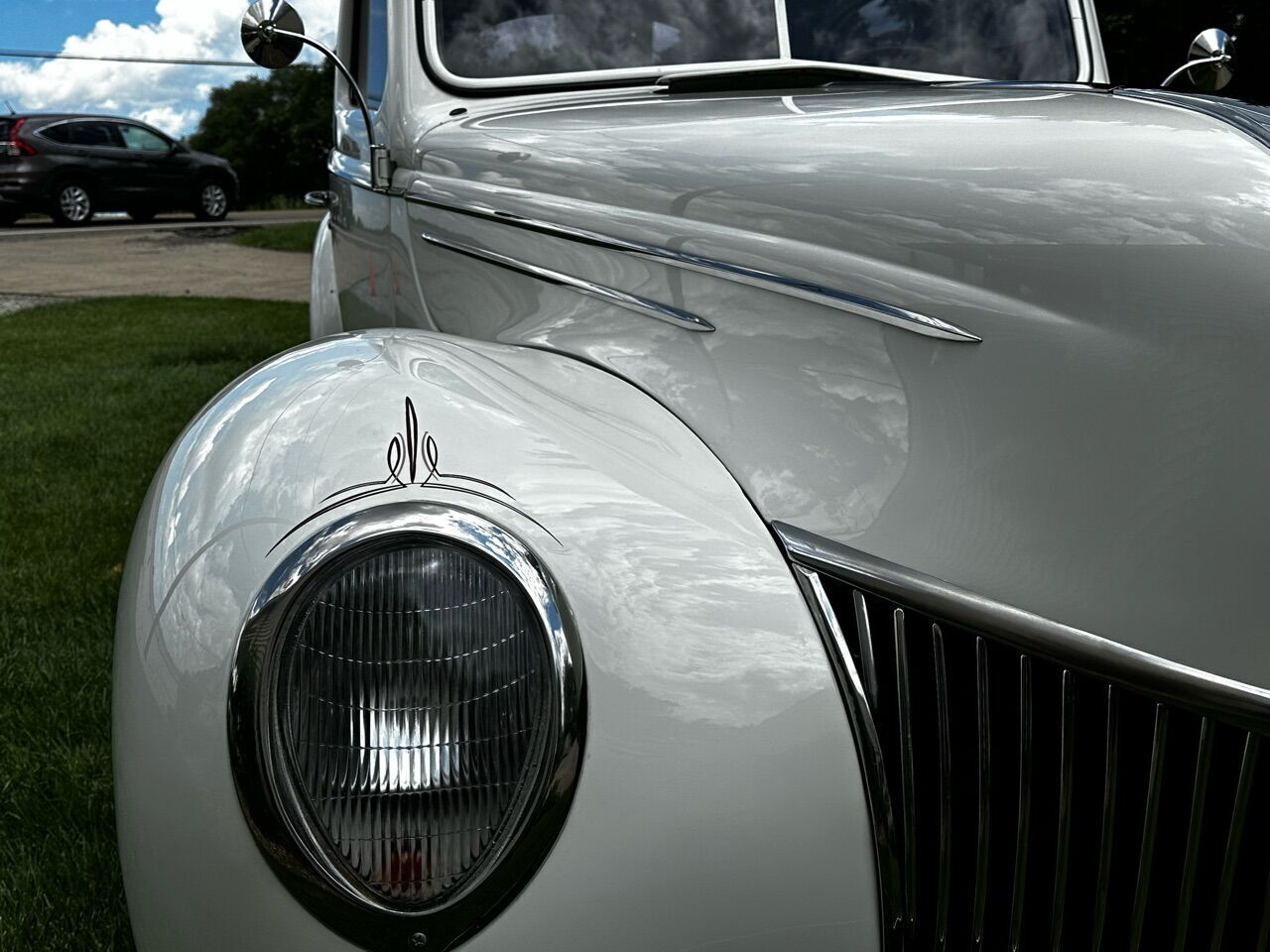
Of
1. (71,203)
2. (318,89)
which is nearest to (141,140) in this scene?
(71,203)

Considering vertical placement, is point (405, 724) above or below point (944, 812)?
above

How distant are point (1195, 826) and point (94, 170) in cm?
1868

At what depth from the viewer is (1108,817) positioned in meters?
1.18

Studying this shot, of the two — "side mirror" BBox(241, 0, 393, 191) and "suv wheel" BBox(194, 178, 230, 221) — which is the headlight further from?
"suv wheel" BBox(194, 178, 230, 221)

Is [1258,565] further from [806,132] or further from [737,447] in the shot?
[806,132]

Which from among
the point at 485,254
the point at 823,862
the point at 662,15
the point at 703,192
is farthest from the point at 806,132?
the point at 823,862

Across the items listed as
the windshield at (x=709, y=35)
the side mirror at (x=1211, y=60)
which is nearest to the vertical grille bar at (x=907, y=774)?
the windshield at (x=709, y=35)

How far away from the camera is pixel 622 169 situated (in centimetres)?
168

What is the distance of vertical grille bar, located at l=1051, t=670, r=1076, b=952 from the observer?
3.90ft

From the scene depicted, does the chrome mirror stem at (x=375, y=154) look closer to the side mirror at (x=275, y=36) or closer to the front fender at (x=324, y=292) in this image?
the side mirror at (x=275, y=36)

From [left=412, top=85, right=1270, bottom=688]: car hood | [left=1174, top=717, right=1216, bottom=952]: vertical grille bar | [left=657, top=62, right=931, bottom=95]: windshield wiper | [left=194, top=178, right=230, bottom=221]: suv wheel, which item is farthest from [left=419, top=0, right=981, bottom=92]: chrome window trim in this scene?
[left=194, top=178, right=230, bottom=221]: suv wheel

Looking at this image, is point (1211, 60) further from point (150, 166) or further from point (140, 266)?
A: point (150, 166)

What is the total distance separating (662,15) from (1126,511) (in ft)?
4.56

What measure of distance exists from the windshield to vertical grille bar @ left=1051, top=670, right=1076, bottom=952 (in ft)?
4.43
